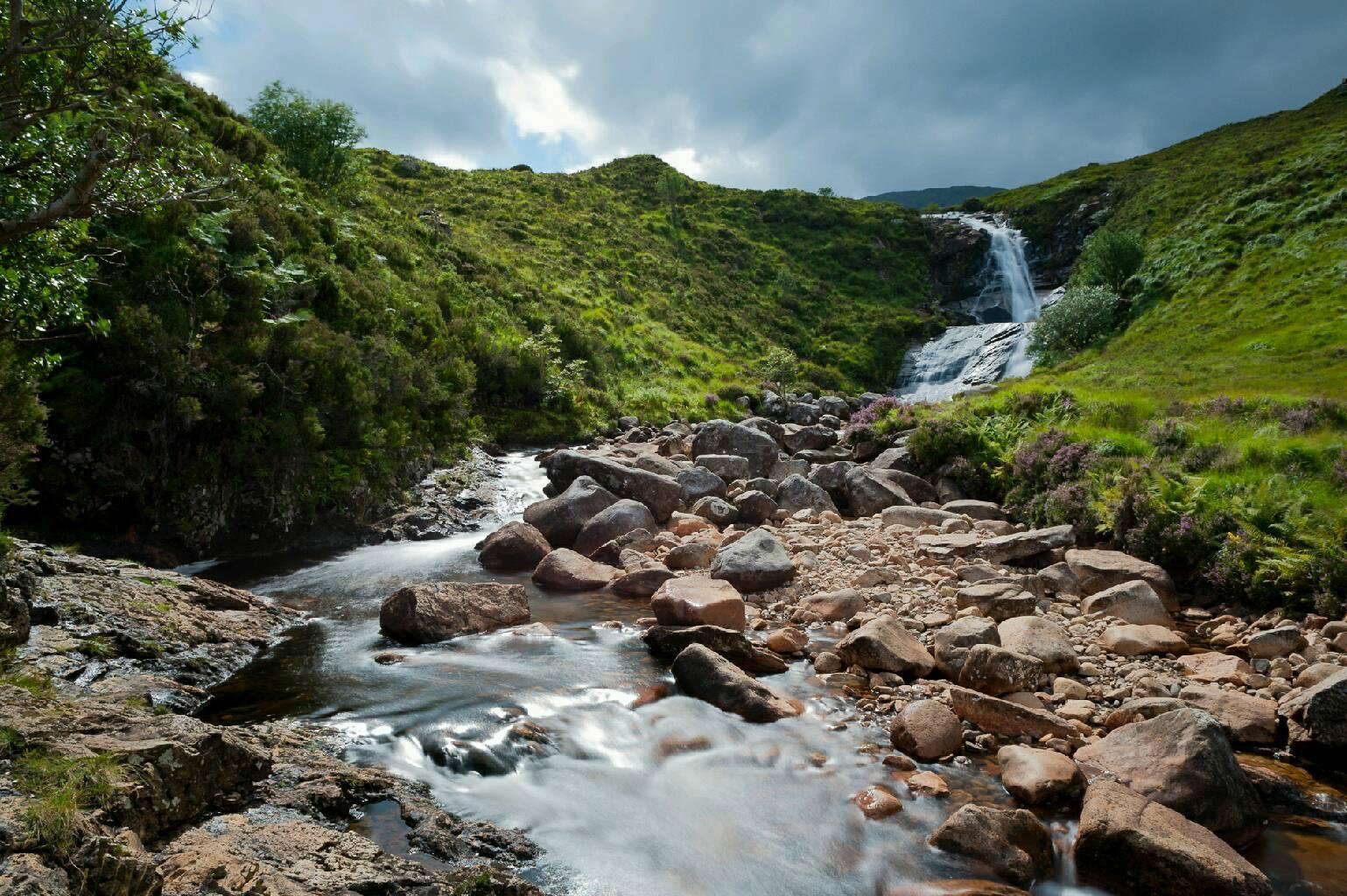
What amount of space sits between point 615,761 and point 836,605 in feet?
18.0

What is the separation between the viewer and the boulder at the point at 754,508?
59.2 ft

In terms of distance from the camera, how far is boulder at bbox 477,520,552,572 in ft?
48.0

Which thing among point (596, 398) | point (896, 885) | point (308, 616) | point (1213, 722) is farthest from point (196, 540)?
point (596, 398)

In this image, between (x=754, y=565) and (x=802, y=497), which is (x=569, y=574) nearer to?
(x=754, y=565)

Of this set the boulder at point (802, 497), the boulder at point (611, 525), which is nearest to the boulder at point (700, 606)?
the boulder at point (611, 525)

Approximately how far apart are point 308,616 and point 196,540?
14.0 ft

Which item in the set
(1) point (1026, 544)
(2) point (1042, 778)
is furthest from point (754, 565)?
(2) point (1042, 778)

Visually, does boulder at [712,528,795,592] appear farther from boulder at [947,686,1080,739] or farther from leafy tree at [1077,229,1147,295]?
leafy tree at [1077,229,1147,295]

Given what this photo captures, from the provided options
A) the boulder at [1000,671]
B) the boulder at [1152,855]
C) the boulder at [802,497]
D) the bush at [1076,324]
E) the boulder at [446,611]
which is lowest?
the boulder at [1152,855]

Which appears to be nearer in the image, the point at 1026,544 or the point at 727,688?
the point at 727,688

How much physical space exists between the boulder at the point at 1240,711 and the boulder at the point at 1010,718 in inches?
63.1

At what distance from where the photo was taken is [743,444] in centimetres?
2380

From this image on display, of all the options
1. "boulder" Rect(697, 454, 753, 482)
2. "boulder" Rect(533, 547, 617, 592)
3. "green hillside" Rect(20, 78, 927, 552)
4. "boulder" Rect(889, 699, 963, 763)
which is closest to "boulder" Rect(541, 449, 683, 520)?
"boulder" Rect(697, 454, 753, 482)

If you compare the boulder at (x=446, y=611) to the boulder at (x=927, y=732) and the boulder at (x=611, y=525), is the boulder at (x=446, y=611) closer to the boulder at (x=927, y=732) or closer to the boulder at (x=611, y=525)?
the boulder at (x=611, y=525)
